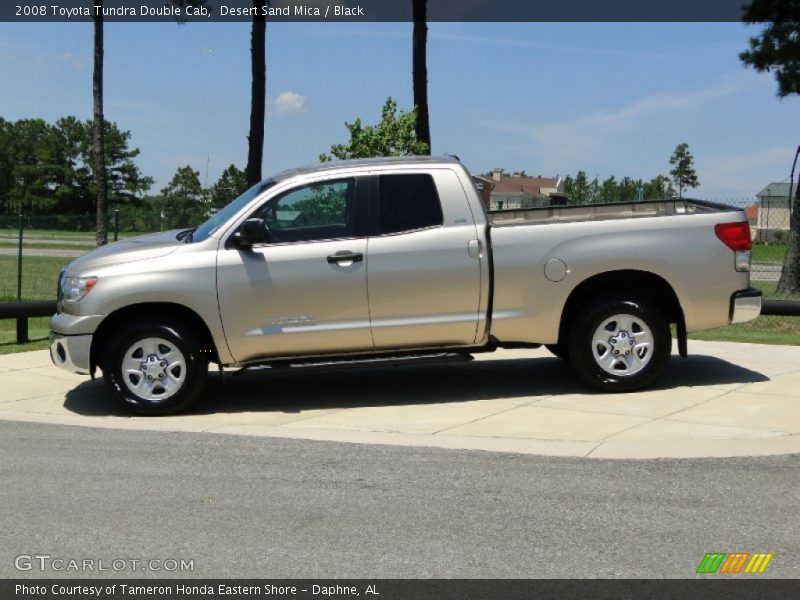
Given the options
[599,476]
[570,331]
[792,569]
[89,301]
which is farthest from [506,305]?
[792,569]

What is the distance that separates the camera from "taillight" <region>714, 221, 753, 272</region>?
856 cm

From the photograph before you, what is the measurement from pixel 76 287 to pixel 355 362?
239cm

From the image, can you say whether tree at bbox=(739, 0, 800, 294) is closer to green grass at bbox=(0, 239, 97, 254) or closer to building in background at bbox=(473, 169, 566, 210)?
green grass at bbox=(0, 239, 97, 254)

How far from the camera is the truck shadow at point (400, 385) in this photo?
878 centimetres

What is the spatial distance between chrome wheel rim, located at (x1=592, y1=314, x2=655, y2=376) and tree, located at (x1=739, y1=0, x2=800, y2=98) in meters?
12.3

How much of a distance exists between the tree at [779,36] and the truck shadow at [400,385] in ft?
34.3

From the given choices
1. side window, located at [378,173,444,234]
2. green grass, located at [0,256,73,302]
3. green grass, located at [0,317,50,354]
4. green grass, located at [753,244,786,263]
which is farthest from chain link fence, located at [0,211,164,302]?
green grass, located at [753,244,786,263]

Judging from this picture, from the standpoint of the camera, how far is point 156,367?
27.2 ft

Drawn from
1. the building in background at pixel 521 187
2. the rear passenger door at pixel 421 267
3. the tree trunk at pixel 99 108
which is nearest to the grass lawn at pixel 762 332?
the rear passenger door at pixel 421 267

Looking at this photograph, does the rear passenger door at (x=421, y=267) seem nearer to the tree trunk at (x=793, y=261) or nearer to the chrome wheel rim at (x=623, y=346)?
the chrome wheel rim at (x=623, y=346)

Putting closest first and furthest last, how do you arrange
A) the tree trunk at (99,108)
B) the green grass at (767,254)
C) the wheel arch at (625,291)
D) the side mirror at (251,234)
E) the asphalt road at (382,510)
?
the asphalt road at (382,510)
the side mirror at (251,234)
the wheel arch at (625,291)
the tree trunk at (99,108)
the green grass at (767,254)

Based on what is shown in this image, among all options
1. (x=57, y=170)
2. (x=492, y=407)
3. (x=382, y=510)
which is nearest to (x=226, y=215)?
(x=492, y=407)

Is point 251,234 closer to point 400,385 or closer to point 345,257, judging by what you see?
point 345,257

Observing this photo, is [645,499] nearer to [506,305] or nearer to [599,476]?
[599,476]
